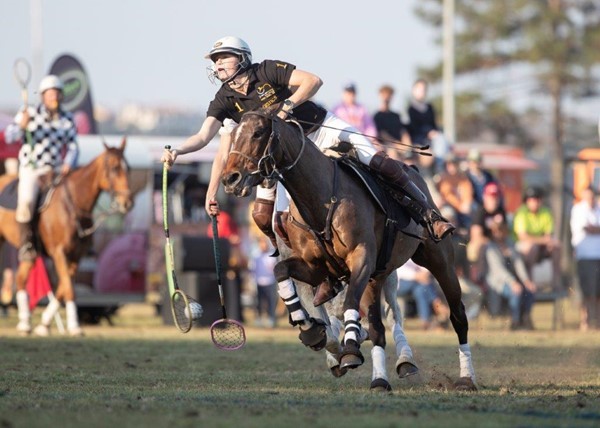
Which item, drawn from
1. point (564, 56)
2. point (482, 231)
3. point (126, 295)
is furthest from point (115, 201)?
point (564, 56)

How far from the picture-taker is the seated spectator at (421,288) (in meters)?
22.7

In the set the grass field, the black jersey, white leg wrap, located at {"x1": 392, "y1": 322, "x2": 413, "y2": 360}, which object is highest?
the black jersey

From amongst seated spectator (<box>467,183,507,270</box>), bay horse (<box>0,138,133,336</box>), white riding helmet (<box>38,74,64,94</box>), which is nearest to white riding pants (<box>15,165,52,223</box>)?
bay horse (<box>0,138,133,336</box>)

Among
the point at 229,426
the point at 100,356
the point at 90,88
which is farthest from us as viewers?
the point at 90,88

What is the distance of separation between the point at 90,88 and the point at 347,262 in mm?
17890

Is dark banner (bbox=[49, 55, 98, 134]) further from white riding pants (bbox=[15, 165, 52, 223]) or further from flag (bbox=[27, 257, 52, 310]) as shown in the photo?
white riding pants (bbox=[15, 165, 52, 223])

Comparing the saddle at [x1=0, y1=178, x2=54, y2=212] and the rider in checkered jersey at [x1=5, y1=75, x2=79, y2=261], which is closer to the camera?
the rider in checkered jersey at [x1=5, y1=75, x2=79, y2=261]

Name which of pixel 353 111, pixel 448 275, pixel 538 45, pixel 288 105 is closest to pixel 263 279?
pixel 353 111

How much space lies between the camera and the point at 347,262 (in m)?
11.3

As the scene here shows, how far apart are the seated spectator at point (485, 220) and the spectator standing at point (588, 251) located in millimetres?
1337

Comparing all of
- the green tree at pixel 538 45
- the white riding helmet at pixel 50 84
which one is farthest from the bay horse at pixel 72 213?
the green tree at pixel 538 45

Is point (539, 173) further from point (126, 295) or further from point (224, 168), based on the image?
point (224, 168)

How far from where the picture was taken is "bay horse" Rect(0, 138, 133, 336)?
66.0ft

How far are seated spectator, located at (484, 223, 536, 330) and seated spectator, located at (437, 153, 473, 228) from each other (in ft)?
2.10
